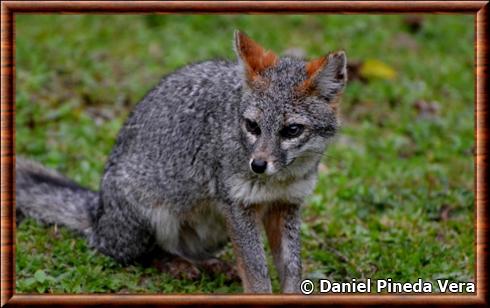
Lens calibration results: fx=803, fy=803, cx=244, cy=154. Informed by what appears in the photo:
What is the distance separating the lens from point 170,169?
275 inches

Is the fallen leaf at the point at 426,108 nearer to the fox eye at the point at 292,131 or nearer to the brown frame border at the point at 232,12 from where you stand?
the brown frame border at the point at 232,12

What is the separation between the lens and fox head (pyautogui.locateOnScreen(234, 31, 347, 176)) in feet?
19.4

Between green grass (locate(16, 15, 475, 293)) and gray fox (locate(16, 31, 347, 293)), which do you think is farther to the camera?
green grass (locate(16, 15, 475, 293))

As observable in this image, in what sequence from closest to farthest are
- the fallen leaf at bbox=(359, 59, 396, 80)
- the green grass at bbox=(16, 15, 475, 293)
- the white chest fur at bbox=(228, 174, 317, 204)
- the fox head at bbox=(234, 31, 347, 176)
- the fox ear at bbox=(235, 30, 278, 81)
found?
1. the fox head at bbox=(234, 31, 347, 176)
2. the fox ear at bbox=(235, 30, 278, 81)
3. the white chest fur at bbox=(228, 174, 317, 204)
4. the green grass at bbox=(16, 15, 475, 293)
5. the fallen leaf at bbox=(359, 59, 396, 80)

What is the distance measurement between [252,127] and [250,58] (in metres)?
0.57

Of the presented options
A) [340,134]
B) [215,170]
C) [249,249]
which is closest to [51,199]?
[215,170]

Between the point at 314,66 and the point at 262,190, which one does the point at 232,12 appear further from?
the point at 262,190

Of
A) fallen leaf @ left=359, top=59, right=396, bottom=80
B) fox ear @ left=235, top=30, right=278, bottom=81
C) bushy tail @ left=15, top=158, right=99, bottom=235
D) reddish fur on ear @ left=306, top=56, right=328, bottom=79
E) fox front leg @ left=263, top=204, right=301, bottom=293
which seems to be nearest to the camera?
reddish fur on ear @ left=306, top=56, right=328, bottom=79

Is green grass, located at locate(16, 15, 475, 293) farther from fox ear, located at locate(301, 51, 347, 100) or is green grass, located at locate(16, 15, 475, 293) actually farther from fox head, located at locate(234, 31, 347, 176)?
fox ear, located at locate(301, 51, 347, 100)

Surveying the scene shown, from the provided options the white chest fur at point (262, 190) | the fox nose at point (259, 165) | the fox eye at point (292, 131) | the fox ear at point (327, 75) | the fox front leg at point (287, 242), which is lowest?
the fox front leg at point (287, 242)

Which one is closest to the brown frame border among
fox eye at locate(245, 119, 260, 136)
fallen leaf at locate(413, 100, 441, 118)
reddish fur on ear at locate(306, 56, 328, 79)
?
reddish fur on ear at locate(306, 56, 328, 79)

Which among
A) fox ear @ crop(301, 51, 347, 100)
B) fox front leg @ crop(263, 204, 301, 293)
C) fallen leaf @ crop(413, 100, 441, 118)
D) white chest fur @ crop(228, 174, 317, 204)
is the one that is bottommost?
fox front leg @ crop(263, 204, 301, 293)

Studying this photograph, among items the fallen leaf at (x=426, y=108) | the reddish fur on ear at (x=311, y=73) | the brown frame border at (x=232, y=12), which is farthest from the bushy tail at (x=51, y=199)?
the fallen leaf at (x=426, y=108)

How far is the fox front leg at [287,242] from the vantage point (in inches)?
257
